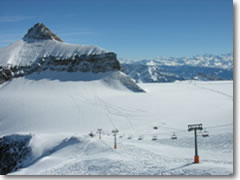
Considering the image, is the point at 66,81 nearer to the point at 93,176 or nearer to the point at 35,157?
the point at 35,157

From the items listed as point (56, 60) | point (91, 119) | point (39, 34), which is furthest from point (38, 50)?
point (91, 119)

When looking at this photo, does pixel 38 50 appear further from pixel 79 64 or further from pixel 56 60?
pixel 79 64

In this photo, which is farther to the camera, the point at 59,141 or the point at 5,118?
the point at 5,118

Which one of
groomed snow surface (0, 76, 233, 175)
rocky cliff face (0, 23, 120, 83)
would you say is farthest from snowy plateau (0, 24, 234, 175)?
rocky cliff face (0, 23, 120, 83)

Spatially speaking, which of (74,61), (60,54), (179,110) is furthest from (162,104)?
(60,54)

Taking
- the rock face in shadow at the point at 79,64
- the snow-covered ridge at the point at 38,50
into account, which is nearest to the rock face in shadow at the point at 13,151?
the rock face in shadow at the point at 79,64

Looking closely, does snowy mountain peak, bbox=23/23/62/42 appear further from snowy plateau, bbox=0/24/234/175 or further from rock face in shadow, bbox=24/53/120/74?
rock face in shadow, bbox=24/53/120/74
